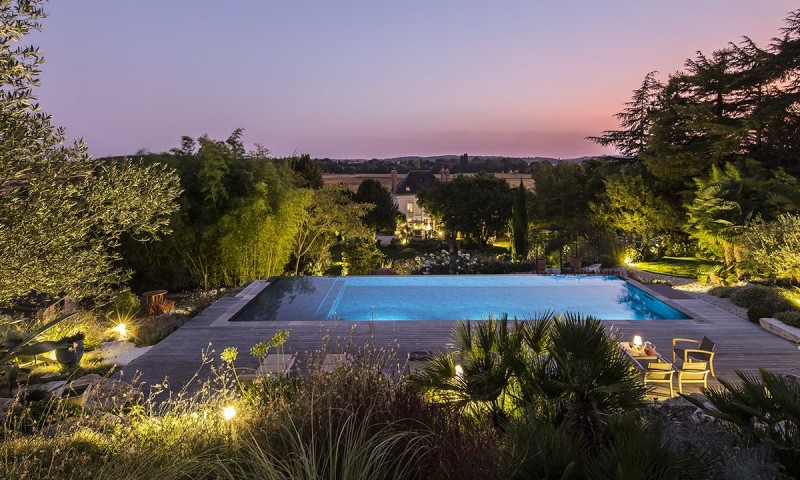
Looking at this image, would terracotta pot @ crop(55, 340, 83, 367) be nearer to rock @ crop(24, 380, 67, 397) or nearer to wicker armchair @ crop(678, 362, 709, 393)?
rock @ crop(24, 380, 67, 397)

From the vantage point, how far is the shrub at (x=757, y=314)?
8.52m

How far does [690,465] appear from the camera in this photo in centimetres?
256

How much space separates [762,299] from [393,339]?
712 centimetres

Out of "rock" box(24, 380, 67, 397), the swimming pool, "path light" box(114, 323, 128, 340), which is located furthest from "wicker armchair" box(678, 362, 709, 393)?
"path light" box(114, 323, 128, 340)

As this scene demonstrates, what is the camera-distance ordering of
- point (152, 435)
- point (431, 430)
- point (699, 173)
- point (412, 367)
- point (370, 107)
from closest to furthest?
point (431, 430) → point (152, 435) → point (412, 367) → point (699, 173) → point (370, 107)

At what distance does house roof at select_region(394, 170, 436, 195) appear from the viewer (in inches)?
2149

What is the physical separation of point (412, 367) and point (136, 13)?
42.1ft

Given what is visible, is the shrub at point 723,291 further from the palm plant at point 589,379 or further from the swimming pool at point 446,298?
the palm plant at point 589,379

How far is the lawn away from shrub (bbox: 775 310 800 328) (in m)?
6.04

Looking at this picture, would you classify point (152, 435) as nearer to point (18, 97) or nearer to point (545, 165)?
point (18, 97)

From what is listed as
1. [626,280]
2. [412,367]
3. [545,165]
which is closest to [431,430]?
[412,367]

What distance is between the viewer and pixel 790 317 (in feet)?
26.7

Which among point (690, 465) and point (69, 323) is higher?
point (690, 465)

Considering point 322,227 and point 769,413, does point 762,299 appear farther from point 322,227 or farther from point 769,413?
point 322,227
